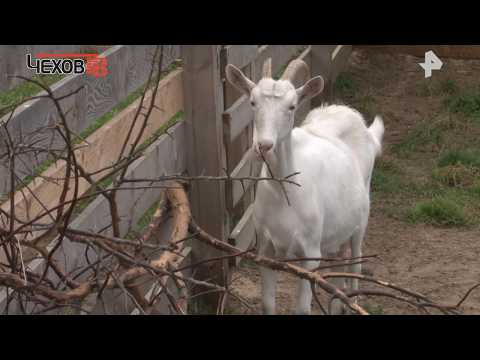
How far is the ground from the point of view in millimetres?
6031

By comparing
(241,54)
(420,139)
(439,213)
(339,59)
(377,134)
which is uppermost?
(339,59)

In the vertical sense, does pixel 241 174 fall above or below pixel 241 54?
below

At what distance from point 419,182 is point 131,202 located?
3892 millimetres

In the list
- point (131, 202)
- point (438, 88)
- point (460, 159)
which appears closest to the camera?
point (131, 202)

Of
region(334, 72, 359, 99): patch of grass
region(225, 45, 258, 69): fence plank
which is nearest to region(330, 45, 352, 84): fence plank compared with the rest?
region(334, 72, 359, 99): patch of grass

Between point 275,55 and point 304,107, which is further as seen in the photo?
point 304,107

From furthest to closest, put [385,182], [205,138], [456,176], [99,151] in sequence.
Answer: [385,182]
[456,176]
[205,138]
[99,151]

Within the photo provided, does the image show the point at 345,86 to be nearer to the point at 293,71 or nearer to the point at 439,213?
the point at 439,213

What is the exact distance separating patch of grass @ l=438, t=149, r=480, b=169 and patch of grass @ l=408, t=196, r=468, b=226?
816mm

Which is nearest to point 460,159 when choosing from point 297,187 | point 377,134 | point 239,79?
point 377,134

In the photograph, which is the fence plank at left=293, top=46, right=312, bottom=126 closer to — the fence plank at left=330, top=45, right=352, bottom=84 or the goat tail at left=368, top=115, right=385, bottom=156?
the fence plank at left=330, top=45, right=352, bottom=84

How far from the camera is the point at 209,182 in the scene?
536 cm

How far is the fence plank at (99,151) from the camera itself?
3498 millimetres

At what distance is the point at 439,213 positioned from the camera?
700cm
